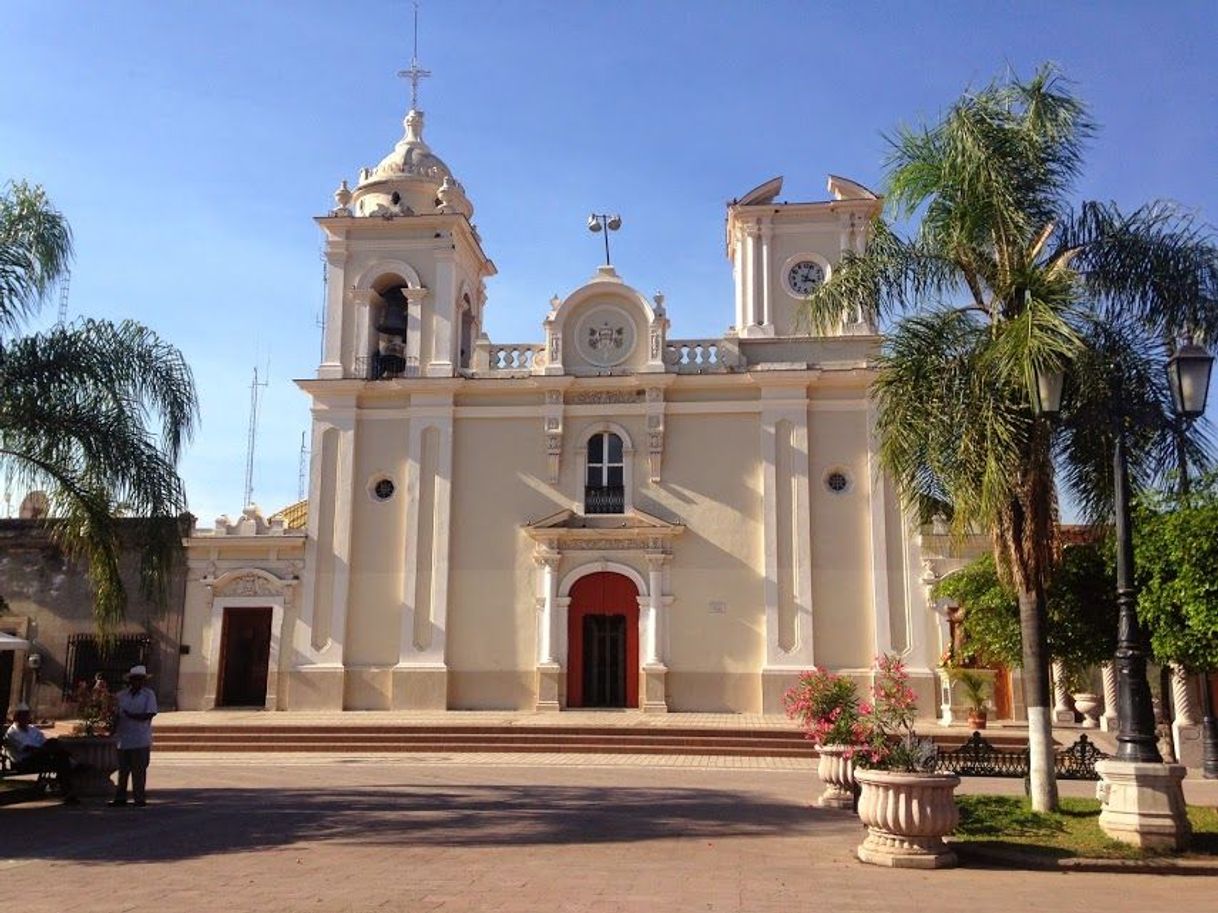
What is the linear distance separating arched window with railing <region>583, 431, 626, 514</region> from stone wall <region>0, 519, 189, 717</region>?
940cm

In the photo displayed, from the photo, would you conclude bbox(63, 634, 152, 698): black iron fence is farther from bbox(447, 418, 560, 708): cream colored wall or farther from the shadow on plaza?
the shadow on plaza

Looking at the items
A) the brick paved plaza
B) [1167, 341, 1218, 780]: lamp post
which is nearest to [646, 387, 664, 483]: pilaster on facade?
the brick paved plaza

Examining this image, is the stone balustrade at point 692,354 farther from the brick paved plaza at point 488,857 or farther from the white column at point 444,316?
the brick paved plaza at point 488,857

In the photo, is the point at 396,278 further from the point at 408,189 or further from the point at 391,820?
the point at 391,820

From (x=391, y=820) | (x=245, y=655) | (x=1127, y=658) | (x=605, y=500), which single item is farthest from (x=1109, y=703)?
(x=245, y=655)

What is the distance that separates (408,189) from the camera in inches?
1057

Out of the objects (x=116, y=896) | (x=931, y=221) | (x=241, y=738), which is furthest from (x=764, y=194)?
(x=116, y=896)

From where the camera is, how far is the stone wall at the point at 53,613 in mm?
24219

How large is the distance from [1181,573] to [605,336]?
600 inches

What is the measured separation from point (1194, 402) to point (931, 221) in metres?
3.77

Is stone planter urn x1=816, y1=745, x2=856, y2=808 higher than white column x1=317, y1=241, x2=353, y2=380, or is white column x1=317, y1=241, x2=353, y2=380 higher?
white column x1=317, y1=241, x2=353, y2=380

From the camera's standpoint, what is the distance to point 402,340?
85.8 feet

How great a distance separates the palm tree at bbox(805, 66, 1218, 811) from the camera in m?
11.4

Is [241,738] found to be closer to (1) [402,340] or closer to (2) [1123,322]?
(1) [402,340]
